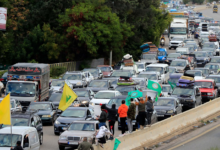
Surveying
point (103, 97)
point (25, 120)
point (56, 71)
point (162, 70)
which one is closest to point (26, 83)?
point (103, 97)

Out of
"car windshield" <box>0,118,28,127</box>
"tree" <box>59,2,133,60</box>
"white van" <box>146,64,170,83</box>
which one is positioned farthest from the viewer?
"tree" <box>59,2,133,60</box>

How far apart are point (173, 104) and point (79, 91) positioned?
6948 millimetres

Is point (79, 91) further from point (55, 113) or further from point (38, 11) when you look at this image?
point (38, 11)

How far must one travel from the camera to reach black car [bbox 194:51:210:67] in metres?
50.9

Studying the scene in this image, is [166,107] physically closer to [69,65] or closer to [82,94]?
[82,94]

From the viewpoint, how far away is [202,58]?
172 feet

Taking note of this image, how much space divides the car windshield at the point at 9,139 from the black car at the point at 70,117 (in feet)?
18.7

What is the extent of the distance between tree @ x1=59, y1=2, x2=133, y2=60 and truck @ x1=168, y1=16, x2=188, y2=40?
87.7ft

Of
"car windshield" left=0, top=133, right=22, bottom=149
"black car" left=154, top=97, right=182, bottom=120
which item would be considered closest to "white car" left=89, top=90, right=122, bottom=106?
"black car" left=154, top=97, right=182, bottom=120

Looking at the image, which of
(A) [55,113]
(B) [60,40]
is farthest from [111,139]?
(B) [60,40]

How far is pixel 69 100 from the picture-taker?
71.7 ft

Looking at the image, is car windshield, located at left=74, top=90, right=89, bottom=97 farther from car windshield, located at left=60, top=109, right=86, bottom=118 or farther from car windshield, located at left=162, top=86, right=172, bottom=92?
car windshield, located at left=60, top=109, right=86, bottom=118

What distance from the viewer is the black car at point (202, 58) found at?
50.9 metres

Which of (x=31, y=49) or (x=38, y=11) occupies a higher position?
(x=38, y=11)
